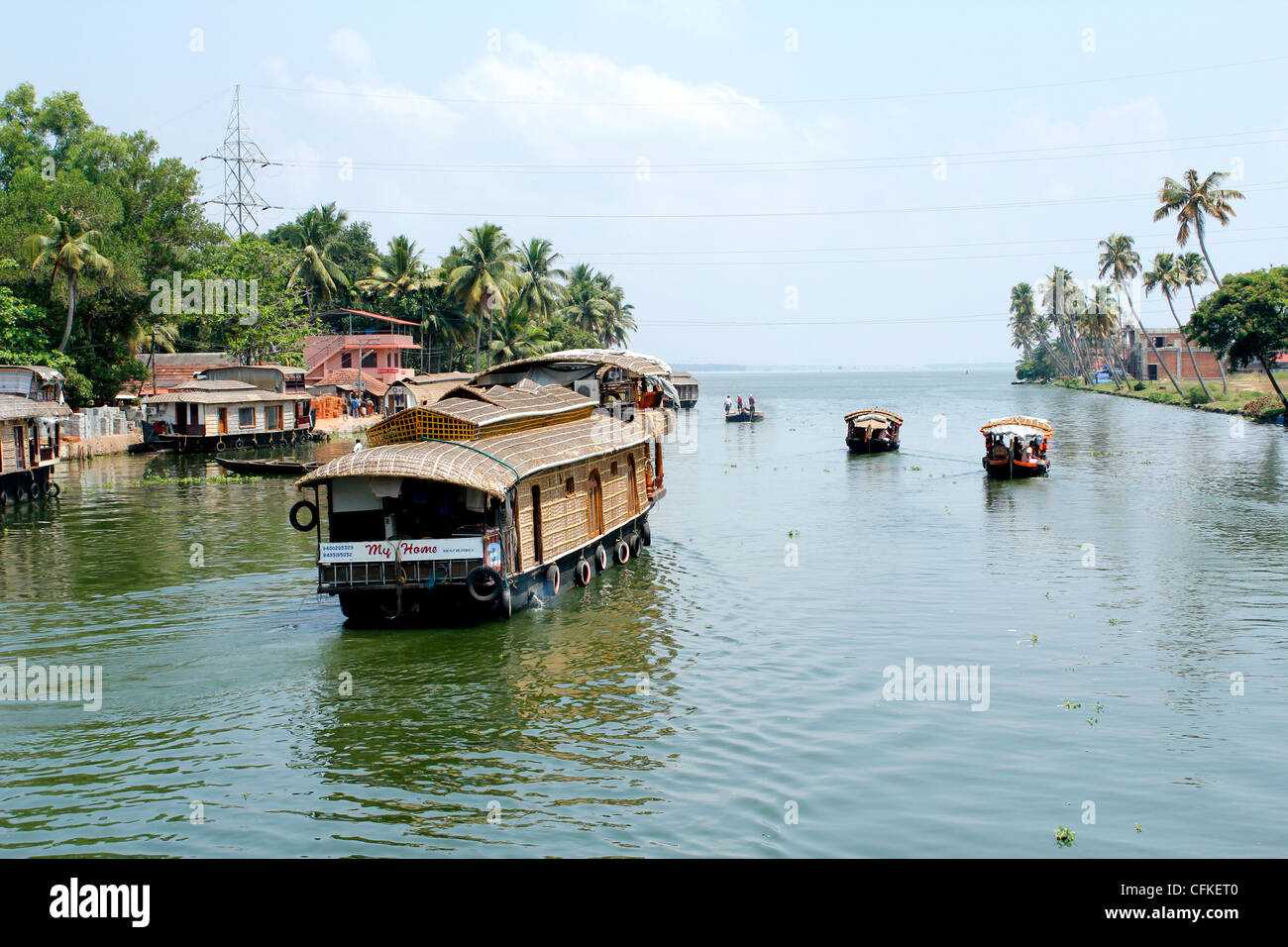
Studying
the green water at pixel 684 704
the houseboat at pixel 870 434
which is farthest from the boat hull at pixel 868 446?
the green water at pixel 684 704

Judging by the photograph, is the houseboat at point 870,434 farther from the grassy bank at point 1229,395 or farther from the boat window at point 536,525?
the boat window at point 536,525

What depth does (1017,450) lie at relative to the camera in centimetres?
3978

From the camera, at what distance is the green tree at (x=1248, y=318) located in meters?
57.6

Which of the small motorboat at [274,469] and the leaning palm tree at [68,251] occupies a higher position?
the leaning palm tree at [68,251]

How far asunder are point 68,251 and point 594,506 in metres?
33.2

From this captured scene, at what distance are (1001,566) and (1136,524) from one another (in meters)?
7.61

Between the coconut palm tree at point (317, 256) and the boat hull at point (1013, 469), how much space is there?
4680 centimetres

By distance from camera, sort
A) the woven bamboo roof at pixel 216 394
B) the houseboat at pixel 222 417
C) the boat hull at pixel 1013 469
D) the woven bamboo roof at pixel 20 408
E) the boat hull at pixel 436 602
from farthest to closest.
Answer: the houseboat at pixel 222 417 → the woven bamboo roof at pixel 216 394 → the boat hull at pixel 1013 469 → the woven bamboo roof at pixel 20 408 → the boat hull at pixel 436 602

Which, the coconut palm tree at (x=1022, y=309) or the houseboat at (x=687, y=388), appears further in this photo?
the coconut palm tree at (x=1022, y=309)

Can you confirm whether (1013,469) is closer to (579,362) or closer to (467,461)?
(579,362)

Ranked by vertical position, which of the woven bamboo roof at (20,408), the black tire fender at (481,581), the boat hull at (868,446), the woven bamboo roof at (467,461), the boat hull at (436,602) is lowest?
the boat hull at (436,602)

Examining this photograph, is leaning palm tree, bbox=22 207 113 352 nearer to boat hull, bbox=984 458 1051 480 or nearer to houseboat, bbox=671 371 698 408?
boat hull, bbox=984 458 1051 480
